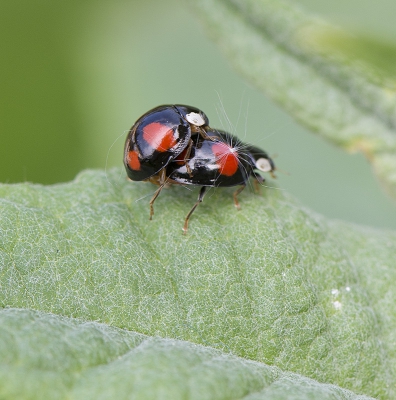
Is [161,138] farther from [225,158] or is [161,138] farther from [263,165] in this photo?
[263,165]

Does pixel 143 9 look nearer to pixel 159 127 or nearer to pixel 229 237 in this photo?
pixel 159 127

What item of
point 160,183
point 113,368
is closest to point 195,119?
point 160,183

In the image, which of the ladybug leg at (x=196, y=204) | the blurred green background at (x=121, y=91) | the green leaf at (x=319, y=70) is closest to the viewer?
the ladybug leg at (x=196, y=204)

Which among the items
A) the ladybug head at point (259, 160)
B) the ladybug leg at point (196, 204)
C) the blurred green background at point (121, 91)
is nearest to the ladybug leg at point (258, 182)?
the ladybug head at point (259, 160)

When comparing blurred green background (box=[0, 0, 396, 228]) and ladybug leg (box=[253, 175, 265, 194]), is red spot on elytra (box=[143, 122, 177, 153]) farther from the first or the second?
blurred green background (box=[0, 0, 396, 228])

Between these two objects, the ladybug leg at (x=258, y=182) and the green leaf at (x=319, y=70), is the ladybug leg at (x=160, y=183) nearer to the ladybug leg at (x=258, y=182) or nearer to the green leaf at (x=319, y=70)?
the ladybug leg at (x=258, y=182)

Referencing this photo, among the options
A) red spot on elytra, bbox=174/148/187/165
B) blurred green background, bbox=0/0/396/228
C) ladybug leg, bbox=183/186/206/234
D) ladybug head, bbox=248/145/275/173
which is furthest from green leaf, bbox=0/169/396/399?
blurred green background, bbox=0/0/396/228

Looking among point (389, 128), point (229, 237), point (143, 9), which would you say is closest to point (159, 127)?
point (229, 237)
